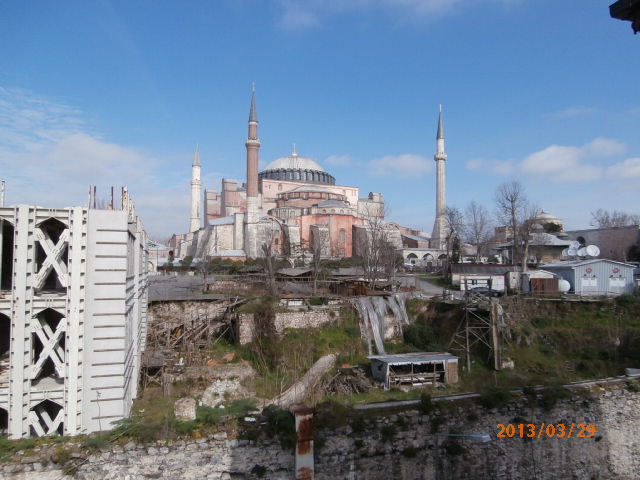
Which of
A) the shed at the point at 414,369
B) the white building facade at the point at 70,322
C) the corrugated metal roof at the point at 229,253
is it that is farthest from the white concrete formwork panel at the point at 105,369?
the corrugated metal roof at the point at 229,253

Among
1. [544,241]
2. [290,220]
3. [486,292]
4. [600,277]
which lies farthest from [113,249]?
[290,220]

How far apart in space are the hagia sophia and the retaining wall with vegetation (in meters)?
30.5

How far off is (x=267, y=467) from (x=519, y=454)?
5.16 m

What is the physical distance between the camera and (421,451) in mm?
7945

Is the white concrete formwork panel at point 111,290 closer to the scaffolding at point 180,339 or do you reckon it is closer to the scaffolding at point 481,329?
the scaffolding at point 180,339

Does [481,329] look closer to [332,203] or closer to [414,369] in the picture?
[414,369]

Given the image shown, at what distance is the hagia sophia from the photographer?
48.2 meters

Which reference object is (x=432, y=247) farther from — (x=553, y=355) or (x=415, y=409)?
(x=415, y=409)

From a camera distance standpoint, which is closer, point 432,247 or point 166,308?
point 166,308

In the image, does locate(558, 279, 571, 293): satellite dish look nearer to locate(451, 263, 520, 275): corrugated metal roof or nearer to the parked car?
the parked car

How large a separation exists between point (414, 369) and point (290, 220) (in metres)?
40.5

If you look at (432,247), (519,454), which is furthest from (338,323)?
(432,247)

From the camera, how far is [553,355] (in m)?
15.8

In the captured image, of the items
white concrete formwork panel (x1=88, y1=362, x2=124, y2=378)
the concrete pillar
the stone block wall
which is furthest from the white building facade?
the stone block wall
